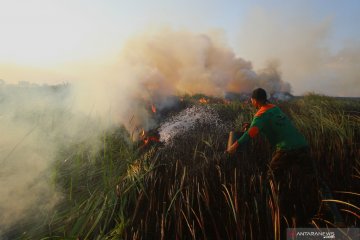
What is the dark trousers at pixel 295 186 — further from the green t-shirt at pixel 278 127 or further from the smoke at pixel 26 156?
the smoke at pixel 26 156

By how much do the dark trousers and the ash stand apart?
148 inches

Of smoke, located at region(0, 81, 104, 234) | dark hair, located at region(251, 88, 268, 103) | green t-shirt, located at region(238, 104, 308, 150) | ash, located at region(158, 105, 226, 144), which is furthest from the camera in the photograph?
ash, located at region(158, 105, 226, 144)

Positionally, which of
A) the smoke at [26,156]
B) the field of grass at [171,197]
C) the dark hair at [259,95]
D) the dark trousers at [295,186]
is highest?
the dark hair at [259,95]

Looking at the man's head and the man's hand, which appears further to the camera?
the man's head

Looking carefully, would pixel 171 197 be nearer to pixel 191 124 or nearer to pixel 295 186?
pixel 295 186

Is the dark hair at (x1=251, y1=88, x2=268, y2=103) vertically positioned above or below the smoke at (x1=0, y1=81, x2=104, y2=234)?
above

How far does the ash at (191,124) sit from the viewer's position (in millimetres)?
8859

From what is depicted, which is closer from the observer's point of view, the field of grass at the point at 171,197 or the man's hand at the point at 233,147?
the field of grass at the point at 171,197

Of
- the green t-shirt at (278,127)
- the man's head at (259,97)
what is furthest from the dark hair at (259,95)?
the green t-shirt at (278,127)

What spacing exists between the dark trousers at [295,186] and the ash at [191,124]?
3760 mm

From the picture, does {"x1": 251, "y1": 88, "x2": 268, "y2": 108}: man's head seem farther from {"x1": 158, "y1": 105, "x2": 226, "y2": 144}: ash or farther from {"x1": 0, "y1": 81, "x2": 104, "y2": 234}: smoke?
{"x1": 158, "y1": 105, "x2": 226, "y2": 144}: ash

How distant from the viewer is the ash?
886 centimetres

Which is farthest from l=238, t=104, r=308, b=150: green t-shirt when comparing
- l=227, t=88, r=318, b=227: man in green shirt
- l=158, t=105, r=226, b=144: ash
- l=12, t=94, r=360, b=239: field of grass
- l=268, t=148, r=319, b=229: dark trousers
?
l=158, t=105, r=226, b=144: ash

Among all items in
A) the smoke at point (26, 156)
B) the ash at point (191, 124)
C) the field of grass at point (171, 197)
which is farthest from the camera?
the ash at point (191, 124)
